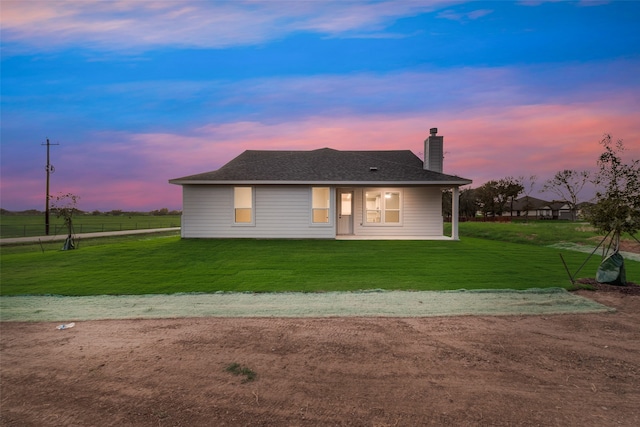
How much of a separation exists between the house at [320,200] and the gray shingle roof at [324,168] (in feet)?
0.17

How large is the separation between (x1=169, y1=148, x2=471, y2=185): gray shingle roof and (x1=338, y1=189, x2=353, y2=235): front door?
1286 millimetres

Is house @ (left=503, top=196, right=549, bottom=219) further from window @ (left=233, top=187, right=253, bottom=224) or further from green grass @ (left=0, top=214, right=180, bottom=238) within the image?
window @ (left=233, top=187, right=253, bottom=224)

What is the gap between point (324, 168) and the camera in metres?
17.6

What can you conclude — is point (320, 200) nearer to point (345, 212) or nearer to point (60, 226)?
point (345, 212)

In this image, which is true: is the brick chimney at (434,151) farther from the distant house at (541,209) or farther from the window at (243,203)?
the distant house at (541,209)

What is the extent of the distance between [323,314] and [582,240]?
19527 mm

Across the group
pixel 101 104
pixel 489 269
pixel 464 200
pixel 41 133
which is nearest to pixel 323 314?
pixel 489 269

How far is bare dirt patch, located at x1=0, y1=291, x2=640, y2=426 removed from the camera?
2838 millimetres

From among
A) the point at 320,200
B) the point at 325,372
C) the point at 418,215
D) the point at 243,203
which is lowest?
the point at 325,372

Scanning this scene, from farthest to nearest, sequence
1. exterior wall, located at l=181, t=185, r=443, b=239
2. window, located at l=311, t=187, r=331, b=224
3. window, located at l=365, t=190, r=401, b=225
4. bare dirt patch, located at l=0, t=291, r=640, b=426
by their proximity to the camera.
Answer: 1. window, located at l=365, t=190, r=401, b=225
2. window, located at l=311, t=187, r=331, b=224
3. exterior wall, located at l=181, t=185, r=443, b=239
4. bare dirt patch, located at l=0, t=291, r=640, b=426

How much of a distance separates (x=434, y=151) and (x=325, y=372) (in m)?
16.2

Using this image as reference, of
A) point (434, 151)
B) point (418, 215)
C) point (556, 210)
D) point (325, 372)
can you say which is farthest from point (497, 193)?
point (325, 372)

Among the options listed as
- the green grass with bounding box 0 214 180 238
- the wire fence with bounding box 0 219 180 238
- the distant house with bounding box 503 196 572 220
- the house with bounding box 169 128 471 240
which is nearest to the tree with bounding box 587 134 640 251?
the house with bounding box 169 128 471 240

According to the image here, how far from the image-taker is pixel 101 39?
1154 centimetres
